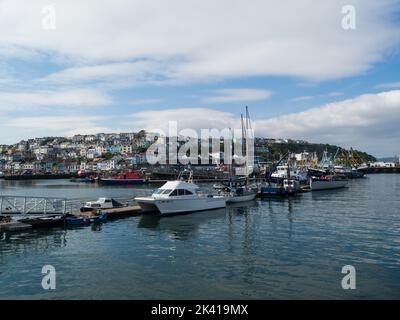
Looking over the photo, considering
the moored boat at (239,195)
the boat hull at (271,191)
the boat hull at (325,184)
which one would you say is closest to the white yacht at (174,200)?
the moored boat at (239,195)

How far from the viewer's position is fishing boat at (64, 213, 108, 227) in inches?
1343

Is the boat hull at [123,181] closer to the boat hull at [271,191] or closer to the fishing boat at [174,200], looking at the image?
the boat hull at [271,191]

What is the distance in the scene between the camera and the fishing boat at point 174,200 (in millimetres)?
41344

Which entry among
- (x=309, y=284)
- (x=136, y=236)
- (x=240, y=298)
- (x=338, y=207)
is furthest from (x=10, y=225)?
(x=338, y=207)

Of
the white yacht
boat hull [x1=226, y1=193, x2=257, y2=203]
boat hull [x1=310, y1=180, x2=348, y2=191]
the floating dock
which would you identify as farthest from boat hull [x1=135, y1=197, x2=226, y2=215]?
boat hull [x1=310, y1=180, x2=348, y2=191]

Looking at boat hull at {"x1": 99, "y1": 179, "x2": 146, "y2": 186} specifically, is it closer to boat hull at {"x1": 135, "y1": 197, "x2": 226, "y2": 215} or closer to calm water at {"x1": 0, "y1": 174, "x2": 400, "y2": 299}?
boat hull at {"x1": 135, "y1": 197, "x2": 226, "y2": 215}

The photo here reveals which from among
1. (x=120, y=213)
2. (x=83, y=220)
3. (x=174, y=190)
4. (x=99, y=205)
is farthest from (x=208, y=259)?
(x=99, y=205)

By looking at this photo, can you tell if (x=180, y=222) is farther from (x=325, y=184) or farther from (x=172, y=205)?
(x=325, y=184)

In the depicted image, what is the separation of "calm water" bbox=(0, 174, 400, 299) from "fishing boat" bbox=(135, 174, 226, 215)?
150 inches

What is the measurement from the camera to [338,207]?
4822cm
